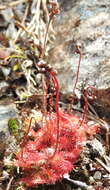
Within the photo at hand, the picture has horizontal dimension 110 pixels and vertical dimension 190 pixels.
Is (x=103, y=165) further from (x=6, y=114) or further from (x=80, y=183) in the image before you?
(x=6, y=114)

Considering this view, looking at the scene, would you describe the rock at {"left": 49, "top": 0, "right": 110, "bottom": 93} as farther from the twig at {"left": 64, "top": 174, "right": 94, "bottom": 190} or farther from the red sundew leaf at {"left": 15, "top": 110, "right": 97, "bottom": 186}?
Result: the twig at {"left": 64, "top": 174, "right": 94, "bottom": 190}

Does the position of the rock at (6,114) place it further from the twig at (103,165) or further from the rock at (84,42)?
the twig at (103,165)

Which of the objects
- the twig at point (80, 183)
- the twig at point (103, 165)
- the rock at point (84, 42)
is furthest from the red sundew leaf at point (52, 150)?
the rock at point (84, 42)

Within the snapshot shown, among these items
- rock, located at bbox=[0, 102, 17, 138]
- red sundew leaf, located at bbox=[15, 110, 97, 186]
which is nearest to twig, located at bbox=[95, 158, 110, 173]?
red sundew leaf, located at bbox=[15, 110, 97, 186]

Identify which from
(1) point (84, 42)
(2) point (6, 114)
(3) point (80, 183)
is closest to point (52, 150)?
(3) point (80, 183)

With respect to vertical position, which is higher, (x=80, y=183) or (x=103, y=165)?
(x=103, y=165)

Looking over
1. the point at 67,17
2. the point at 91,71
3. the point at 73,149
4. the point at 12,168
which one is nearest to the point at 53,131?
the point at 73,149
